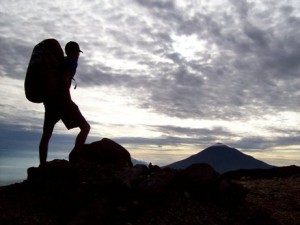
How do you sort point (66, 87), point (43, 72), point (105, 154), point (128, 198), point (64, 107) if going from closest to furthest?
point (128, 198)
point (43, 72)
point (66, 87)
point (64, 107)
point (105, 154)

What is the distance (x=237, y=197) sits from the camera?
10594 millimetres

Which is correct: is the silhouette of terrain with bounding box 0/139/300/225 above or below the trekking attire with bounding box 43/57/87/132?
below

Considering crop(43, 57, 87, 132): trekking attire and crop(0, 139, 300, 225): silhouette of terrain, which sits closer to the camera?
crop(0, 139, 300, 225): silhouette of terrain

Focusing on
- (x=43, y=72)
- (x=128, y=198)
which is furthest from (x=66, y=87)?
(x=128, y=198)

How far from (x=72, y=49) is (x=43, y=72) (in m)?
0.96

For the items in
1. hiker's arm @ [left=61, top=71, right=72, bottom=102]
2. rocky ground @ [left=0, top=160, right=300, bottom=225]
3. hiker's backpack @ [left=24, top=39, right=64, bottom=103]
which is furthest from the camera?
hiker's arm @ [left=61, top=71, right=72, bottom=102]

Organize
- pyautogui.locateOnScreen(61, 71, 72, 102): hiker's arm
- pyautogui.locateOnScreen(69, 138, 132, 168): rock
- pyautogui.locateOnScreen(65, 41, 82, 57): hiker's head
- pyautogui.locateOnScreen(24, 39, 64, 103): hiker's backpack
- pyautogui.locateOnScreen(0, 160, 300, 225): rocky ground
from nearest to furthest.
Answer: pyautogui.locateOnScreen(0, 160, 300, 225): rocky ground, pyautogui.locateOnScreen(24, 39, 64, 103): hiker's backpack, pyautogui.locateOnScreen(61, 71, 72, 102): hiker's arm, pyautogui.locateOnScreen(65, 41, 82, 57): hiker's head, pyautogui.locateOnScreen(69, 138, 132, 168): rock

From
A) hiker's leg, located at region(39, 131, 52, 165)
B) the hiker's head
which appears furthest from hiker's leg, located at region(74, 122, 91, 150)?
the hiker's head

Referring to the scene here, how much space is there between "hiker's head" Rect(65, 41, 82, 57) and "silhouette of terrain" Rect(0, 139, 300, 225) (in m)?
2.72

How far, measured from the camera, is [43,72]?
1018 centimetres

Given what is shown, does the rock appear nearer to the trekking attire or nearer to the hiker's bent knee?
the hiker's bent knee

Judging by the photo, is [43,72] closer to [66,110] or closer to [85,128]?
[66,110]

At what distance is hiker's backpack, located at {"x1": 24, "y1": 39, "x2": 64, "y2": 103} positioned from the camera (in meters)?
10.2

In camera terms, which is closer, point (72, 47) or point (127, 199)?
point (127, 199)
